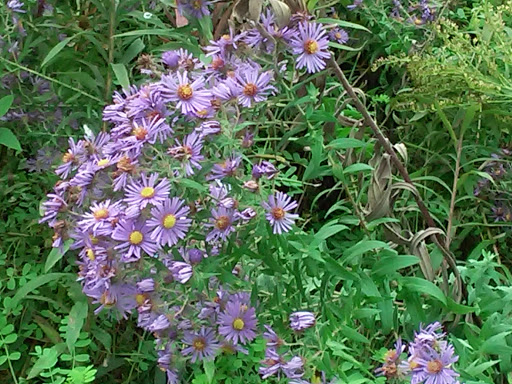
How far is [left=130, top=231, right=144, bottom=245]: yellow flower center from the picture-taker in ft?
1.94

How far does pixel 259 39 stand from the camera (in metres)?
0.68

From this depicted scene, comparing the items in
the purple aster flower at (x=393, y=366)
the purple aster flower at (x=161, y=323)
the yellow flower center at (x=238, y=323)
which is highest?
the purple aster flower at (x=161, y=323)

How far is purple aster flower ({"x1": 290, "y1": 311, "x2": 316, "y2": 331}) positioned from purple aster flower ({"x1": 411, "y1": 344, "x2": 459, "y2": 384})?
0.34 ft

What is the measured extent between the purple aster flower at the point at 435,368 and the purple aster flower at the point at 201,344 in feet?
0.67

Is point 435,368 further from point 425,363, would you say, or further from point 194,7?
point 194,7

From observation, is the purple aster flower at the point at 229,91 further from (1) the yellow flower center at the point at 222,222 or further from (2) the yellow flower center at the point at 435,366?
(2) the yellow flower center at the point at 435,366

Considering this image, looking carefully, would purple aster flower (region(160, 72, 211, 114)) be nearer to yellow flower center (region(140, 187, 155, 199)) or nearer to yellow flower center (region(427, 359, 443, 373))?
yellow flower center (region(140, 187, 155, 199))

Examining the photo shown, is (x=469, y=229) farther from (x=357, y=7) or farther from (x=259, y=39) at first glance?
(x=259, y=39)

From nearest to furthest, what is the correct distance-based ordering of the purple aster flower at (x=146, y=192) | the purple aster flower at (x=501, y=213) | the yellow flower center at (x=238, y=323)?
the purple aster flower at (x=146, y=192)
the yellow flower center at (x=238, y=323)
the purple aster flower at (x=501, y=213)

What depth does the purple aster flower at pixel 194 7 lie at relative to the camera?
750 millimetres

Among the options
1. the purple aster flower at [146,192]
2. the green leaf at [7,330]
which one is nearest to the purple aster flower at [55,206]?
the purple aster flower at [146,192]

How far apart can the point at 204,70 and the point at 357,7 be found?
2.33 ft

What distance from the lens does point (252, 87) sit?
25.4 inches

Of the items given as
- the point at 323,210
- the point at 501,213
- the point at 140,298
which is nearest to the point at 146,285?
the point at 140,298
